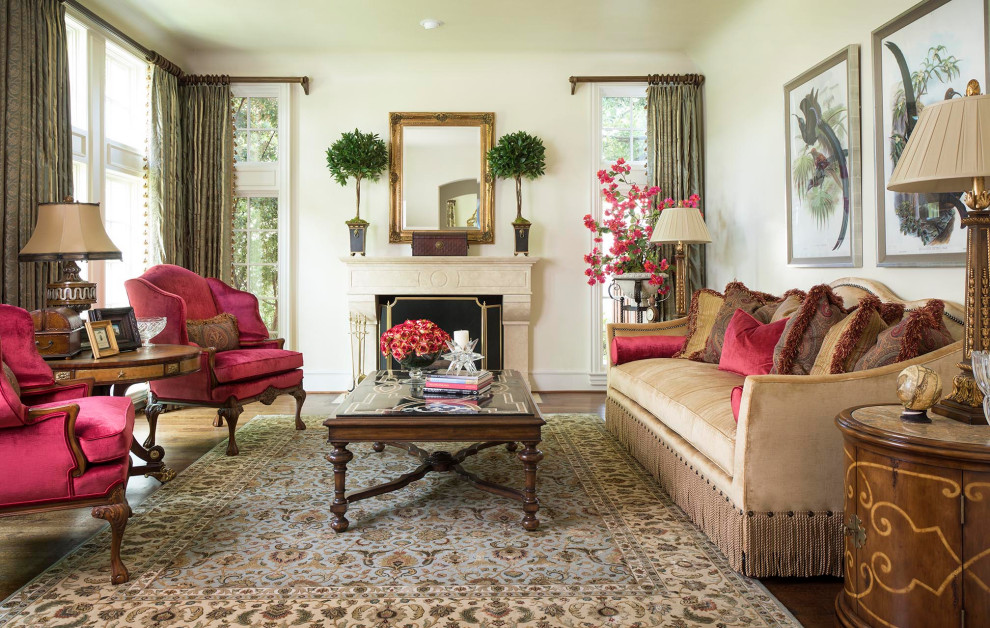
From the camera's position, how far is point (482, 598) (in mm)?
2092

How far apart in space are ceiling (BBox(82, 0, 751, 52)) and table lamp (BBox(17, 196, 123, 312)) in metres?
1.97

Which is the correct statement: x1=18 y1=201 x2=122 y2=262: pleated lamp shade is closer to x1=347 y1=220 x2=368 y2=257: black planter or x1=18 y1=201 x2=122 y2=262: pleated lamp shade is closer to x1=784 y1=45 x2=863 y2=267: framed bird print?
x1=347 y1=220 x2=368 y2=257: black planter

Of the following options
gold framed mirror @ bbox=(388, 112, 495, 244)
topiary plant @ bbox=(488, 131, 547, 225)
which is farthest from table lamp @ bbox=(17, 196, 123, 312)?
topiary plant @ bbox=(488, 131, 547, 225)

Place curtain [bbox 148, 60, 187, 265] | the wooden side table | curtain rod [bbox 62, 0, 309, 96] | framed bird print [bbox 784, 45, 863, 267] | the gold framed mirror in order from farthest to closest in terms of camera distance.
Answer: the gold framed mirror → curtain [bbox 148, 60, 187, 265] → curtain rod [bbox 62, 0, 309, 96] → framed bird print [bbox 784, 45, 863, 267] → the wooden side table

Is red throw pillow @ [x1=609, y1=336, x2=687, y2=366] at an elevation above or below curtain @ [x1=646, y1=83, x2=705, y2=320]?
below

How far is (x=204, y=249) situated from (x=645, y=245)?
3.70 m

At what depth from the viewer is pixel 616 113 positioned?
239 inches

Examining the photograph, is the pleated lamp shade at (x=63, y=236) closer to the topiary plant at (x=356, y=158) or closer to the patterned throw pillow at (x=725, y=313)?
the topiary plant at (x=356, y=158)

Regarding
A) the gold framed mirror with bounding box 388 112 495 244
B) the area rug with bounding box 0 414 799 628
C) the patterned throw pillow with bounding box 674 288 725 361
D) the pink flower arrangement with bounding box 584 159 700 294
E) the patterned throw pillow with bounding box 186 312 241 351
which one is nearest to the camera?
the area rug with bounding box 0 414 799 628

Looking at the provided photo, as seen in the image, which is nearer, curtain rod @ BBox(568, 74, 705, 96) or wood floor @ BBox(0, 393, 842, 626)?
wood floor @ BBox(0, 393, 842, 626)

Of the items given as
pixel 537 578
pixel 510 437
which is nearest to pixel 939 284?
pixel 510 437

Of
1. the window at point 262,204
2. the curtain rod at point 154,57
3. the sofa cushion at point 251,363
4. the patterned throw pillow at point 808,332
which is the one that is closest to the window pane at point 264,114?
the window at point 262,204

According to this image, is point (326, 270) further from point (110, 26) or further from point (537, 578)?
point (537, 578)

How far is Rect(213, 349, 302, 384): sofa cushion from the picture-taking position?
3874mm
